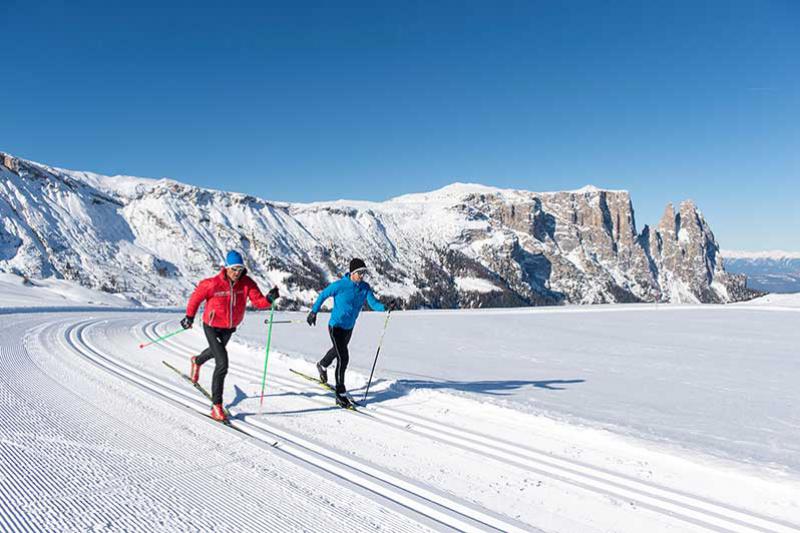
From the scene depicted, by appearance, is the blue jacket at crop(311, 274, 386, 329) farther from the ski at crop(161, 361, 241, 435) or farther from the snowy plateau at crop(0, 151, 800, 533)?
the ski at crop(161, 361, 241, 435)

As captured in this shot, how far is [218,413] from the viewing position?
6.65 metres

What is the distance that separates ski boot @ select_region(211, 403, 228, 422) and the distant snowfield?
0.14 metres

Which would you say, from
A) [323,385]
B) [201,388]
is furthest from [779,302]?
[201,388]

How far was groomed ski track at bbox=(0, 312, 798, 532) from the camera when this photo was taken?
12.7ft

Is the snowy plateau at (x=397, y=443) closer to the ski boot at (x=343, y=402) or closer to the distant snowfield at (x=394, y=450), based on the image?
the distant snowfield at (x=394, y=450)

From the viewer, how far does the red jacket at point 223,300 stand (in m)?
7.01

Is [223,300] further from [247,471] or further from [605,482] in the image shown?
[605,482]

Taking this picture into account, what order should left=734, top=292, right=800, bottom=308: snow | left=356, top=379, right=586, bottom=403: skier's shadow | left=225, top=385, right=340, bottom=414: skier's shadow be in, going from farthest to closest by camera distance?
left=734, top=292, right=800, bottom=308: snow < left=356, top=379, right=586, bottom=403: skier's shadow < left=225, top=385, right=340, bottom=414: skier's shadow

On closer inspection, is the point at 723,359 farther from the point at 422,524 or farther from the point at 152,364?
the point at 152,364

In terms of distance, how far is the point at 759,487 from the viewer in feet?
15.8

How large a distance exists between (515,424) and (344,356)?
306 centimetres

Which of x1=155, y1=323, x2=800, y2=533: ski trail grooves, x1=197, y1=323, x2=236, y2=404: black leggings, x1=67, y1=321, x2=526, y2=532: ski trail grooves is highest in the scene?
x1=197, y1=323, x2=236, y2=404: black leggings

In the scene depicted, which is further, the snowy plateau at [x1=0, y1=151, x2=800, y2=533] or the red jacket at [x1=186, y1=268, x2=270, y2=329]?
the red jacket at [x1=186, y1=268, x2=270, y2=329]

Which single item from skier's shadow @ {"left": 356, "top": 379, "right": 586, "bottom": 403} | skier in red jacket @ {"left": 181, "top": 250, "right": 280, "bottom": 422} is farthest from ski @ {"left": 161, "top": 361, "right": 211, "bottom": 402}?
skier's shadow @ {"left": 356, "top": 379, "right": 586, "bottom": 403}
